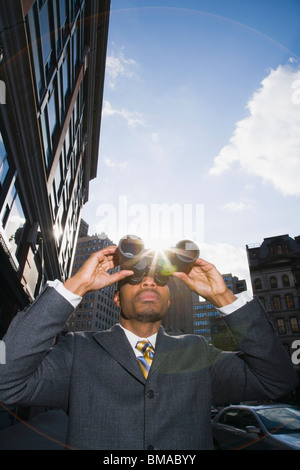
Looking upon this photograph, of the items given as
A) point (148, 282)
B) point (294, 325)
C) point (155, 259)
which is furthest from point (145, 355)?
point (294, 325)

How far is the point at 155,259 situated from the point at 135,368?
0.92 metres

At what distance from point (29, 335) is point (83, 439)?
85 cm

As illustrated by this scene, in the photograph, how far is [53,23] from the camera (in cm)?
1233

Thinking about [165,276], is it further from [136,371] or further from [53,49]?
[53,49]

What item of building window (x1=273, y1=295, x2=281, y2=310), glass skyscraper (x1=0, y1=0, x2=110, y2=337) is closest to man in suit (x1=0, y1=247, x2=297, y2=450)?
glass skyscraper (x1=0, y1=0, x2=110, y2=337)

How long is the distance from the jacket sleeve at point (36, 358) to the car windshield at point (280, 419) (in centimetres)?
582

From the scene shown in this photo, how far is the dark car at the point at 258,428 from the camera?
5.30 metres

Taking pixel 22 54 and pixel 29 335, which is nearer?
pixel 29 335

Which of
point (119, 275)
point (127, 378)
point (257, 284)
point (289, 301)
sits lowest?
point (127, 378)

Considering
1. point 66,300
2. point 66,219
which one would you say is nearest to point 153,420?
point 66,300

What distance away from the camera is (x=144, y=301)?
2.35m

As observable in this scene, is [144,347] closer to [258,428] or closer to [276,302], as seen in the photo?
[258,428]

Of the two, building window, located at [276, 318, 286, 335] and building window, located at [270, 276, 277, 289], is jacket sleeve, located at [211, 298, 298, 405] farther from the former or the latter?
building window, located at [270, 276, 277, 289]

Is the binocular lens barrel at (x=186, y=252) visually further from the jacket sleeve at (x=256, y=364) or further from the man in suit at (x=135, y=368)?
the jacket sleeve at (x=256, y=364)
